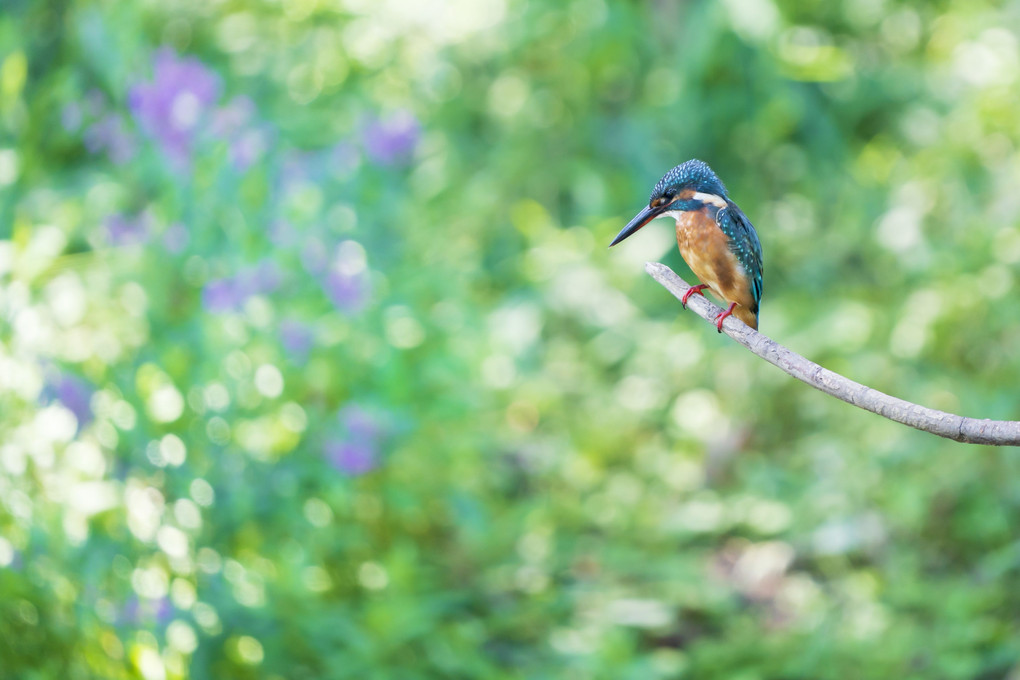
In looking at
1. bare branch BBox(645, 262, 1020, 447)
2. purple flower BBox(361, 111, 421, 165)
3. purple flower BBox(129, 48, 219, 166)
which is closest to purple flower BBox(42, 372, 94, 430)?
purple flower BBox(129, 48, 219, 166)

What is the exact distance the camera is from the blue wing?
3.02ft

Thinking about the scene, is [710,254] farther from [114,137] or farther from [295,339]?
[114,137]

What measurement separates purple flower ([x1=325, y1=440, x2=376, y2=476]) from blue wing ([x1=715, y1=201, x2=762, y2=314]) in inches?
48.0

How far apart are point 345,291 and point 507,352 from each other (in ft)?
2.96

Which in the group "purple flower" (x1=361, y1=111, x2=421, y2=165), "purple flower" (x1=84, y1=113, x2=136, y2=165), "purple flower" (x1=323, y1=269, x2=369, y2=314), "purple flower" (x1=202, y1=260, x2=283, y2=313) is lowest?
"purple flower" (x1=202, y1=260, x2=283, y2=313)

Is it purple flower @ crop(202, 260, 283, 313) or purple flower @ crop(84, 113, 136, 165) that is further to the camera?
purple flower @ crop(84, 113, 136, 165)

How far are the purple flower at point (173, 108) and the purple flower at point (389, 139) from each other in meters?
0.50

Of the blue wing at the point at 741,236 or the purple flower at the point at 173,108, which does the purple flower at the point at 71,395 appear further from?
the blue wing at the point at 741,236

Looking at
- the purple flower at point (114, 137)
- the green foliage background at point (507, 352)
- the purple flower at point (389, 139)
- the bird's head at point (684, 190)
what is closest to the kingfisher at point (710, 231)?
the bird's head at point (684, 190)

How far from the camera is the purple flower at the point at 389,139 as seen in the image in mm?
2646

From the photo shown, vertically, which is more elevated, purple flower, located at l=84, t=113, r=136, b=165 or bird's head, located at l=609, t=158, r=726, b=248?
purple flower, located at l=84, t=113, r=136, b=165

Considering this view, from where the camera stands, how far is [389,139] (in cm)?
265

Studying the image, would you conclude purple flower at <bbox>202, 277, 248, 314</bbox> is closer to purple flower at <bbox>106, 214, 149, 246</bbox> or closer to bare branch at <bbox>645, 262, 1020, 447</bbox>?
purple flower at <bbox>106, 214, 149, 246</bbox>

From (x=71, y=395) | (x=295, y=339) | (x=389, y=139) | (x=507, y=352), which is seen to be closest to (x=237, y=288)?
(x=295, y=339)
